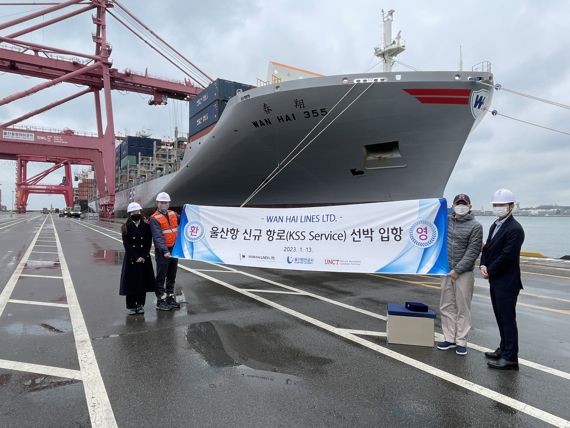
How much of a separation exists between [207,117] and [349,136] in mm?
10105

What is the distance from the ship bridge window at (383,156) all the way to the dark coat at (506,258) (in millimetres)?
12167

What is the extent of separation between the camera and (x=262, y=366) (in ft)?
Answer: 12.7

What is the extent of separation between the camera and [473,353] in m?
4.35

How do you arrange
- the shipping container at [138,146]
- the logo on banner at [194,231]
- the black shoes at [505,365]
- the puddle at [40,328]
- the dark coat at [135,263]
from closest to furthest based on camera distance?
the black shoes at [505,365]
the puddle at [40,328]
the dark coat at [135,263]
the logo on banner at [194,231]
the shipping container at [138,146]

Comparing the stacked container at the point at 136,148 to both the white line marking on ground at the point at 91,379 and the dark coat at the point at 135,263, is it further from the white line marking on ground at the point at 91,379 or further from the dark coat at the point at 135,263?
the white line marking on ground at the point at 91,379

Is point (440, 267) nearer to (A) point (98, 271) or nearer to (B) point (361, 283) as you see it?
(B) point (361, 283)

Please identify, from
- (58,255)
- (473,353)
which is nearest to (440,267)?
(473,353)

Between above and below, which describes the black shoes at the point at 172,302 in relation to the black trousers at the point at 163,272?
below

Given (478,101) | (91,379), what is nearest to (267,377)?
(91,379)

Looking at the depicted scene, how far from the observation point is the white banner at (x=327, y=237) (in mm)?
5348

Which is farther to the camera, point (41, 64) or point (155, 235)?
point (41, 64)

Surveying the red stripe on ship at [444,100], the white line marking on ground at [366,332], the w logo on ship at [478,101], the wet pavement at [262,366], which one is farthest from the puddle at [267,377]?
the w logo on ship at [478,101]

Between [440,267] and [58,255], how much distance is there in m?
12.9

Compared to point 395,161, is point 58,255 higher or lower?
lower
